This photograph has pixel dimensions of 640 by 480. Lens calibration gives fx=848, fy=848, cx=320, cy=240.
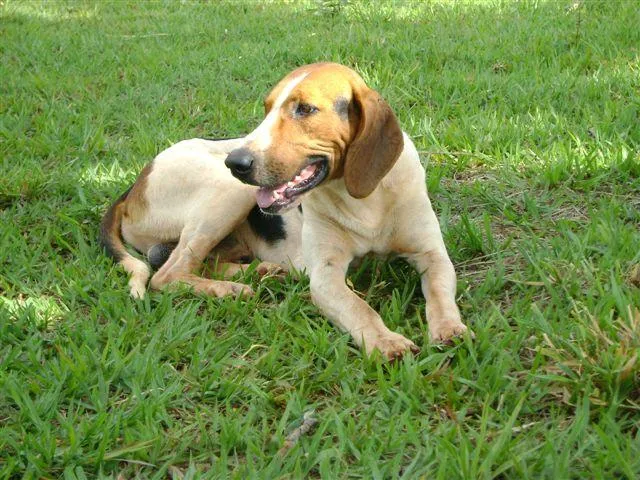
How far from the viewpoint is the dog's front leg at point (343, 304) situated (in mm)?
3170

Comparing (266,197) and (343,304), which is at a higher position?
(266,197)

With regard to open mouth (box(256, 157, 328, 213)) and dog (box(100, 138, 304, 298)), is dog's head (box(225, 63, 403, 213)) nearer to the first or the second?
open mouth (box(256, 157, 328, 213))

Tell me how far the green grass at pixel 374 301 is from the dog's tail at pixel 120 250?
69 mm

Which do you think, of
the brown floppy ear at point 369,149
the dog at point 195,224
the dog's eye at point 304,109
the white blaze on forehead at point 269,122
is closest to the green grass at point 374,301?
the dog at point 195,224

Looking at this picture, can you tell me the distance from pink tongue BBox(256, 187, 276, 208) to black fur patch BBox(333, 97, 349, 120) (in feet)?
1.45

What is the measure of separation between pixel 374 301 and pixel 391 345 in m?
0.64

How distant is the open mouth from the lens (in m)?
3.49

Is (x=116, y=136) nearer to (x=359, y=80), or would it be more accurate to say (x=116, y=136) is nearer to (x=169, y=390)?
(x=359, y=80)

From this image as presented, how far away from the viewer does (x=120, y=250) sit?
4.26m

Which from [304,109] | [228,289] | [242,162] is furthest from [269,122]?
[228,289]

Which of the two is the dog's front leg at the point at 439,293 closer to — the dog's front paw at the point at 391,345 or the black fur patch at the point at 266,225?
the dog's front paw at the point at 391,345

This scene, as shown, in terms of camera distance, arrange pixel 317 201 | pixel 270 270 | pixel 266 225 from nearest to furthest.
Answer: pixel 317 201 → pixel 270 270 → pixel 266 225

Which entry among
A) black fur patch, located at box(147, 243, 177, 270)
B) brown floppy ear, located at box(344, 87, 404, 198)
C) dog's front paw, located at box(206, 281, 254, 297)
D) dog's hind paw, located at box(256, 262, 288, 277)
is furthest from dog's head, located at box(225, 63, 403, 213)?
black fur patch, located at box(147, 243, 177, 270)

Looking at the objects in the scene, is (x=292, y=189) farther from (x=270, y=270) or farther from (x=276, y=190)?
(x=270, y=270)
